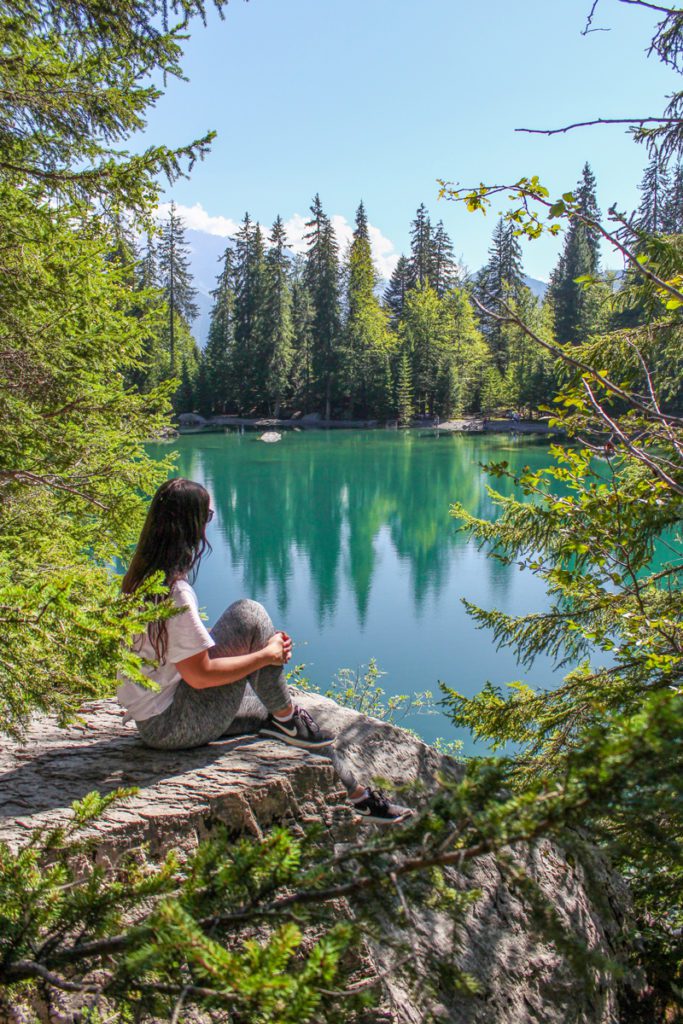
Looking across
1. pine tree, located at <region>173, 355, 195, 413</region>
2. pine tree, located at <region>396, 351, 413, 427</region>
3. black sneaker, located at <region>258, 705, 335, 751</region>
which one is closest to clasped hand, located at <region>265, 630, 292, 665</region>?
black sneaker, located at <region>258, 705, 335, 751</region>

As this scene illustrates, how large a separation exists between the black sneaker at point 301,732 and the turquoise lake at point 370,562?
2.56m

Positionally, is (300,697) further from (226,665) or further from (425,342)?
(425,342)

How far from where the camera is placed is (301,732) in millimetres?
2529

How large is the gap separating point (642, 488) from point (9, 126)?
3397 millimetres

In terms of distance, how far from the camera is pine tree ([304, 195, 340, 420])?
43.1 m

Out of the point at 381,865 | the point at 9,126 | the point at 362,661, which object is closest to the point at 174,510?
the point at 381,865

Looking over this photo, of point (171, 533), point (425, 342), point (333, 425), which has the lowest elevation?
point (171, 533)

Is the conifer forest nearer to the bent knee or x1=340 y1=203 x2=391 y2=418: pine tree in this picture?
the bent knee

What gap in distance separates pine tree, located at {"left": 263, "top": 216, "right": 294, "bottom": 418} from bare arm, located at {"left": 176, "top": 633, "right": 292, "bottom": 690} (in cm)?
4106

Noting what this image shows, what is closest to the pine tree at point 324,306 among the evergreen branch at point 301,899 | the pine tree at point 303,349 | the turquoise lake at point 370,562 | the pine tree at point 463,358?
the pine tree at point 303,349

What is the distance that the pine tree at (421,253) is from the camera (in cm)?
4791

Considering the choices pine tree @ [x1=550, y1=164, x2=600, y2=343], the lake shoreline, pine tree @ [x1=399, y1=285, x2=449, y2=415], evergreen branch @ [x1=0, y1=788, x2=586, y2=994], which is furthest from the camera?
pine tree @ [x1=399, y1=285, x2=449, y2=415]

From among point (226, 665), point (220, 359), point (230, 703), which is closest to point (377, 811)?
point (230, 703)

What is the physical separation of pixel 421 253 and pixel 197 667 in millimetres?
50165
